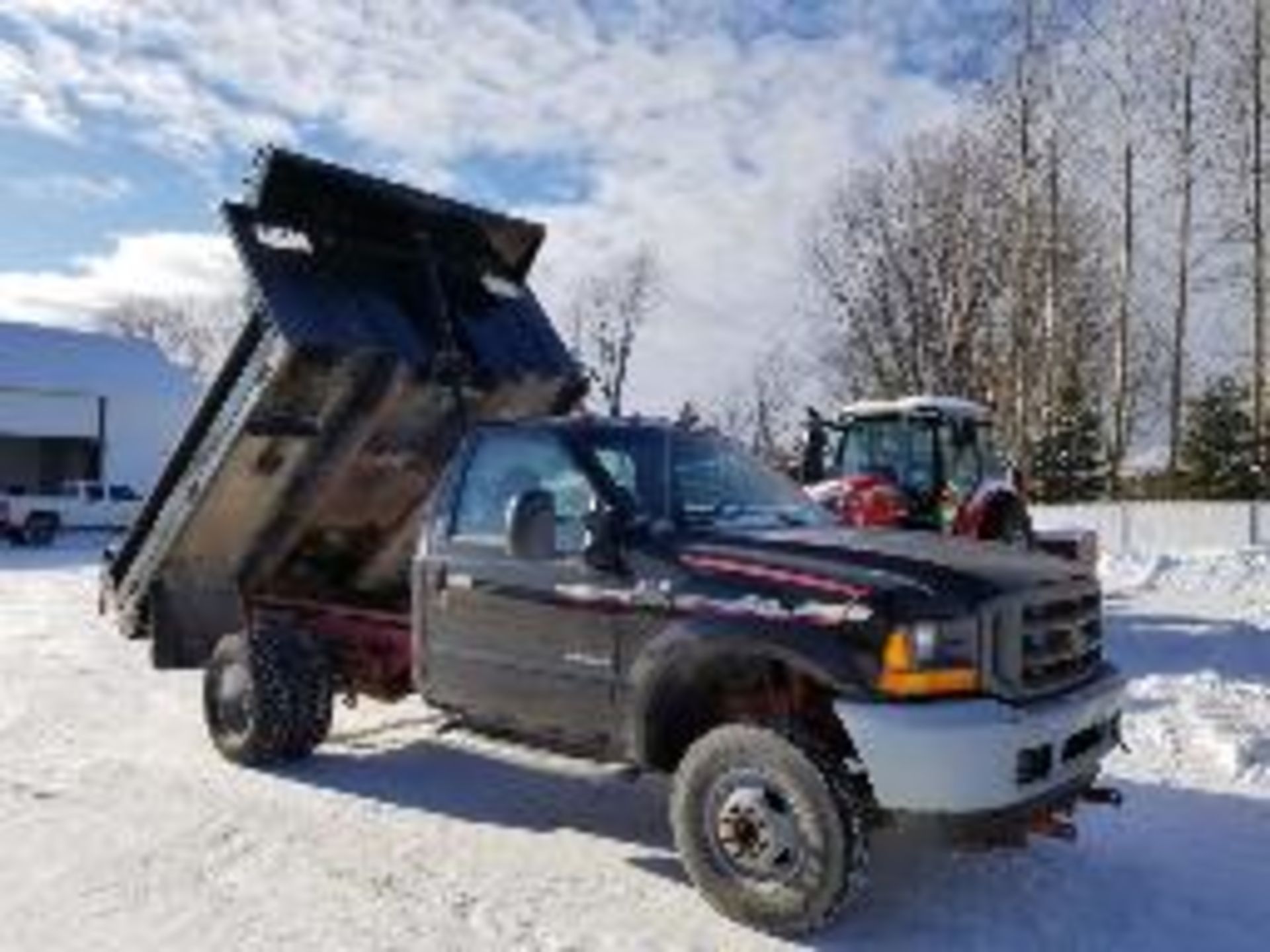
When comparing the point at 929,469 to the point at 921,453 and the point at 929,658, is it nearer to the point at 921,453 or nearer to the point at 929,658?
the point at 921,453

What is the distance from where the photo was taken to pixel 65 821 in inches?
338

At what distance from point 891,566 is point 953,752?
0.81 metres

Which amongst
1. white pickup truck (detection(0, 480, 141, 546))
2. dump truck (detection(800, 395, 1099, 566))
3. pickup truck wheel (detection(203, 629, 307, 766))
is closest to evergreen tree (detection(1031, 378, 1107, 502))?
dump truck (detection(800, 395, 1099, 566))

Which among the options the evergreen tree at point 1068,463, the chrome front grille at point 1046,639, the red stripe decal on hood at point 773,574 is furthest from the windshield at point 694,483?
the evergreen tree at point 1068,463

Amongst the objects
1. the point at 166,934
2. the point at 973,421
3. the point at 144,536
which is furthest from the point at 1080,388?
the point at 166,934

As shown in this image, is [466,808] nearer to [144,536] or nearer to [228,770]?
[228,770]

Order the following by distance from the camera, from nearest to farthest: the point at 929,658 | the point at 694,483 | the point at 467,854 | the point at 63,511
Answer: the point at 929,658
the point at 467,854
the point at 694,483
the point at 63,511

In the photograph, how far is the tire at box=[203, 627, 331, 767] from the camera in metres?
9.82

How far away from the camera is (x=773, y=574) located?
7.29m

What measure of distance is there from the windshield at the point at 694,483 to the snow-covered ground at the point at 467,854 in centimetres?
157

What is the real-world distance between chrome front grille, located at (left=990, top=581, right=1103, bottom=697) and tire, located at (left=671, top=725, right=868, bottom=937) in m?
0.78

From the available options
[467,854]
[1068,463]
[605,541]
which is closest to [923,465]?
[605,541]

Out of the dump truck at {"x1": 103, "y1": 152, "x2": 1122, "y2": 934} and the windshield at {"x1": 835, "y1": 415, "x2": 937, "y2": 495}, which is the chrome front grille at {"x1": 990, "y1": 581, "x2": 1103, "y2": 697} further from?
the windshield at {"x1": 835, "y1": 415, "x2": 937, "y2": 495}

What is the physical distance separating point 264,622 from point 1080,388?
35.0 m
